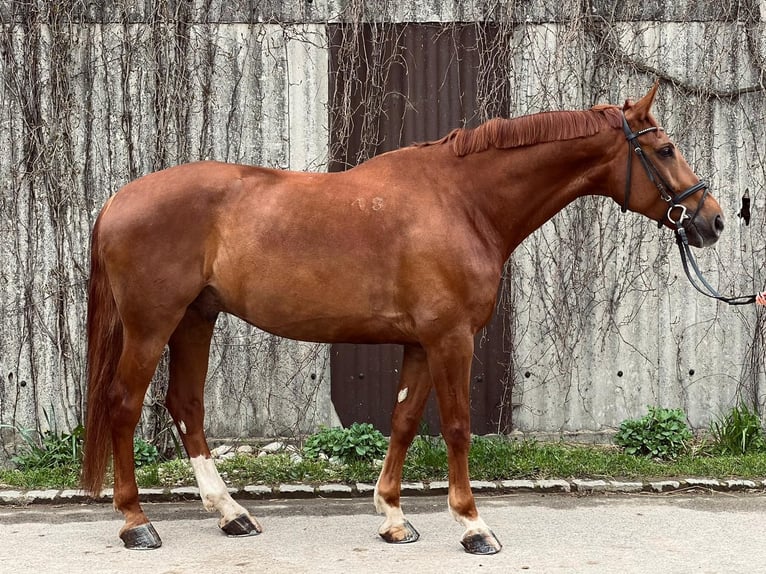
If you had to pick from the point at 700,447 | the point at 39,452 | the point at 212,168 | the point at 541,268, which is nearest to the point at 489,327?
the point at 541,268

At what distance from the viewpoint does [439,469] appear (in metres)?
5.89

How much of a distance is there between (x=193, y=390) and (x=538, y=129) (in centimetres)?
235

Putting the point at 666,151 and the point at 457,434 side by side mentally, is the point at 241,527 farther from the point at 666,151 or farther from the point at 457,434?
the point at 666,151

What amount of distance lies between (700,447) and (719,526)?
1.74 meters

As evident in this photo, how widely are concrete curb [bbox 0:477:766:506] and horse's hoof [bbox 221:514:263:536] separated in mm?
796

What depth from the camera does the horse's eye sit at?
4543 millimetres

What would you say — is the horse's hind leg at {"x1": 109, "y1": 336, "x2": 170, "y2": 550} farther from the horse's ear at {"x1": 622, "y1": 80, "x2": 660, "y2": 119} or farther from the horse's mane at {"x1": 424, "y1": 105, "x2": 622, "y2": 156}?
the horse's ear at {"x1": 622, "y1": 80, "x2": 660, "y2": 119}

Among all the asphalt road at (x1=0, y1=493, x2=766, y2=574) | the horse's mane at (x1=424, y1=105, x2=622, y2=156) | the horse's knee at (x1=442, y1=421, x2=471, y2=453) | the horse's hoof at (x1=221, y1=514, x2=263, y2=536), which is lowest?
the asphalt road at (x1=0, y1=493, x2=766, y2=574)

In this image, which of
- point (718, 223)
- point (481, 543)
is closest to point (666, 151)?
point (718, 223)

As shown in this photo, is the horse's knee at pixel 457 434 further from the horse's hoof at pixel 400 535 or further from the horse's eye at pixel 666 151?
the horse's eye at pixel 666 151

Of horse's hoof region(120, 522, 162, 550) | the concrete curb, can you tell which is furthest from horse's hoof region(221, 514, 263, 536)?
the concrete curb

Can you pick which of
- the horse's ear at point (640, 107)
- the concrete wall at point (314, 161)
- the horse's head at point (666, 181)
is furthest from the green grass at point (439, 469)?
the horse's ear at point (640, 107)

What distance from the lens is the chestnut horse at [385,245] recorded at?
4.53 meters

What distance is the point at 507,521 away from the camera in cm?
503
